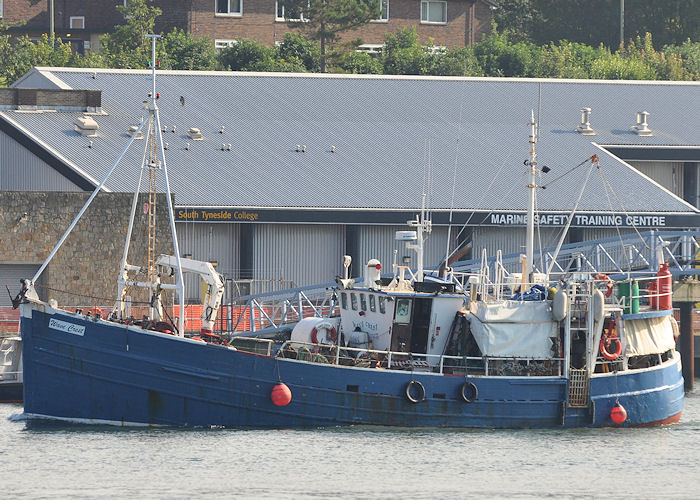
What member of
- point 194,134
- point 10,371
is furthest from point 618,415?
point 194,134

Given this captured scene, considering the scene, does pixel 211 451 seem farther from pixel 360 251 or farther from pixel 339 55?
pixel 339 55

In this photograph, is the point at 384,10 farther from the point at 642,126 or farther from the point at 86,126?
the point at 86,126

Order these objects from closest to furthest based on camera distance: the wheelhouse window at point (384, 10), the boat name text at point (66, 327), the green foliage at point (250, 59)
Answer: the boat name text at point (66, 327) → the green foliage at point (250, 59) → the wheelhouse window at point (384, 10)

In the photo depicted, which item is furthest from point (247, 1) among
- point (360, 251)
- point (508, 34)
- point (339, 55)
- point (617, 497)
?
point (617, 497)

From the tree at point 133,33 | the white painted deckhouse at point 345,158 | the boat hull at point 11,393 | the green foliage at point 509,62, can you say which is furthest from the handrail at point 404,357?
the green foliage at point 509,62

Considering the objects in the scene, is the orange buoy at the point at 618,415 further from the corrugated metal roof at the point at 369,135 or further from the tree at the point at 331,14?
the tree at the point at 331,14

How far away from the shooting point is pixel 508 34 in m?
131

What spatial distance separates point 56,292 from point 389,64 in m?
44.4

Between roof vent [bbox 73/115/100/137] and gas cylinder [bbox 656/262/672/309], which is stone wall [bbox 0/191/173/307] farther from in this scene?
gas cylinder [bbox 656/262/672/309]

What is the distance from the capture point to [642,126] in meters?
75.6

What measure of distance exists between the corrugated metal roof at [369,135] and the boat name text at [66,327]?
17.9 meters

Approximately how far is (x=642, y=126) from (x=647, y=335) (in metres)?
28.5

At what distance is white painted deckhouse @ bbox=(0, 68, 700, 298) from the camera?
6650cm

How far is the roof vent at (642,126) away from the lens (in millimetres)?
75375
